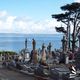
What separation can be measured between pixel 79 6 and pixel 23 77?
20595mm

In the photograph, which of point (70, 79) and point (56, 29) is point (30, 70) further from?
point (56, 29)

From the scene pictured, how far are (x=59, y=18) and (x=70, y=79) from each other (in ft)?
86.2

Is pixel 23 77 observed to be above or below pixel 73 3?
below

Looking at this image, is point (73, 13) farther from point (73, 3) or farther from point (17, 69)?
point (17, 69)

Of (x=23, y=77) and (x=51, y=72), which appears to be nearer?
(x=51, y=72)

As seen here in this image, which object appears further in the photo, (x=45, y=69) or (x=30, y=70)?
(x=30, y=70)

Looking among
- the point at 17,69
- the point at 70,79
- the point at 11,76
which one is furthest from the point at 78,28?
the point at 70,79

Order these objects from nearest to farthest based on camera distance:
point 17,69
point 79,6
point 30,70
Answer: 1. point 30,70
2. point 17,69
3. point 79,6

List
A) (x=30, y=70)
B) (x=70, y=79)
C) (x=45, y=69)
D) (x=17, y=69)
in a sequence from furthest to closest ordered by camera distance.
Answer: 1. (x=17, y=69)
2. (x=30, y=70)
3. (x=45, y=69)
4. (x=70, y=79)

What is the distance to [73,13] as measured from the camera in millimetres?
43750

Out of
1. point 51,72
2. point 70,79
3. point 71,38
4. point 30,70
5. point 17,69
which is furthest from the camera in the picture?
point 71,38

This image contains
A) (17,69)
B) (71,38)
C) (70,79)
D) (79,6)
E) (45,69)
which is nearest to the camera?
(70,79)

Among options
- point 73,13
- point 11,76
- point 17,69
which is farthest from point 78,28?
point 11,76

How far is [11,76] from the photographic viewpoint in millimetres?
24516
